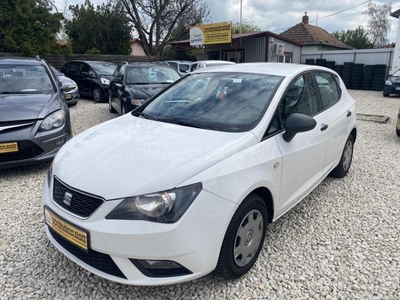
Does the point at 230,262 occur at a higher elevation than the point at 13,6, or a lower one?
lower

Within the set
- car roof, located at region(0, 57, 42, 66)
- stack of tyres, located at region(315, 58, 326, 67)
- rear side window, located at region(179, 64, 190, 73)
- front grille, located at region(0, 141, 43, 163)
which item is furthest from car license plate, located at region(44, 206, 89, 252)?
stack of tyres, located at region(315, 58, 326, 67)

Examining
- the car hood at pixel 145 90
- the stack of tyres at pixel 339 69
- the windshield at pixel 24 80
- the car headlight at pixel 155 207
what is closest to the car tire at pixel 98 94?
the car hood at pixel 145 90

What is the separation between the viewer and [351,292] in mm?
2266

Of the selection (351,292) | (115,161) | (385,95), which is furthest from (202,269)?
(385,95)

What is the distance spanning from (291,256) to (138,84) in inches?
235

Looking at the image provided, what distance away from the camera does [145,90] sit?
22.9ft

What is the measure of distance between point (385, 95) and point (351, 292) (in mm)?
14138

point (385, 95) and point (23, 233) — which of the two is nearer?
point (23, 233)

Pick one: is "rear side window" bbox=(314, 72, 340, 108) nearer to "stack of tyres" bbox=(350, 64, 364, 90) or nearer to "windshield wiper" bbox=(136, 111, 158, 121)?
"windshield wiper" bbox=(136, 111, 158, 121)

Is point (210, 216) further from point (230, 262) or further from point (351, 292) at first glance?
point (351, 292)

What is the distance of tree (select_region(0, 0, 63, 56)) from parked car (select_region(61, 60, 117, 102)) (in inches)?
190

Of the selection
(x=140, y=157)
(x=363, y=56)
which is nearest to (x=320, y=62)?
(x=363, y=56)

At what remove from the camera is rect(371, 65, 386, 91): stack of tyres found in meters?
15.9

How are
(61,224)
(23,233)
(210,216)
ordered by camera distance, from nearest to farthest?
(210,216)
(61,224)
(23,233)
